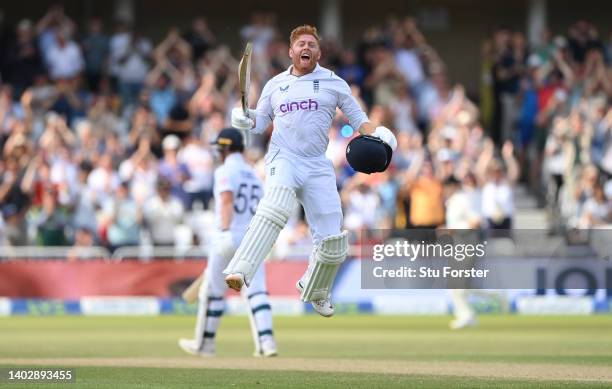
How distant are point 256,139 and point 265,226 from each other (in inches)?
490

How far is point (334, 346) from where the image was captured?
15641 mm

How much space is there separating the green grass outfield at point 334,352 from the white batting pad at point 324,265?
0.68m

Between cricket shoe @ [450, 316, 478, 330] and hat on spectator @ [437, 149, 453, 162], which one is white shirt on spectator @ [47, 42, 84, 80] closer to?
hat on spectator @ [437, 149, 453, 162]

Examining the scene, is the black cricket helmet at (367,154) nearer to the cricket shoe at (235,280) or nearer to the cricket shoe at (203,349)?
the cricket shoe at (235,280)

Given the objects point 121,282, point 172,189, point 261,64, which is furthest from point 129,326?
point 261,64

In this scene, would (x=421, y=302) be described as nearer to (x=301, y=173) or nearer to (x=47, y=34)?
(x=47, y=34)

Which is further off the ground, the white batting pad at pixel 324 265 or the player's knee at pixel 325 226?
the player's knee at pixel 325 226

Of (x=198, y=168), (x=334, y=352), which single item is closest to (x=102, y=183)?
(x=198, y=168)

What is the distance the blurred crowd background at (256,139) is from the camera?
21781 millimetres

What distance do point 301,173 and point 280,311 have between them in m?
10.4

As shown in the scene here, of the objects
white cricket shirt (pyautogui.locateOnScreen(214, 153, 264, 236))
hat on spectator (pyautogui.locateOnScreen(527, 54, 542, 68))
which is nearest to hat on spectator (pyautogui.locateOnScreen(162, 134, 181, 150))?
hat on spectator (pyautogui.locateOnScreen(527, 54, 542, 68))

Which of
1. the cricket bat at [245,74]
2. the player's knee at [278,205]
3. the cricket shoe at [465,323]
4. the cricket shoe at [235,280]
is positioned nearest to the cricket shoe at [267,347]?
the player's knee at [278,205]

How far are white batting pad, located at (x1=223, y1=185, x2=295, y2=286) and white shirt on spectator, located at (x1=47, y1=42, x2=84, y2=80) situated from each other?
46.6ft

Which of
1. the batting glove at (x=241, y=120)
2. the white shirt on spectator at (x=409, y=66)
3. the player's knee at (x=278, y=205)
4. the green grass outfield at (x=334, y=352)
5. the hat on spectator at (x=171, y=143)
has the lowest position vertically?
the green grass outfield at (x=334, y=352)
